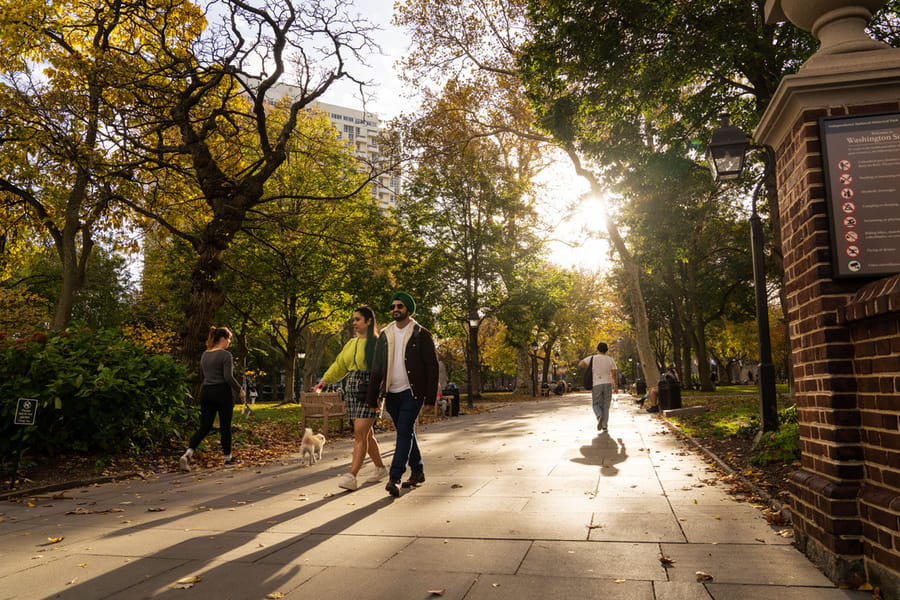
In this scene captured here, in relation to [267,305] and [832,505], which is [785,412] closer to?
[832,505]

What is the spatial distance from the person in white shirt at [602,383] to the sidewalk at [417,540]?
14.7 ft

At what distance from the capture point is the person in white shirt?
12.1m

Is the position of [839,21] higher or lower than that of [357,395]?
higher

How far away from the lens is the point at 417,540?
430 centimetres

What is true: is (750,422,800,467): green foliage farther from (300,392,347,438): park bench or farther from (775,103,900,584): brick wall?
(300,392,347,438): park bench

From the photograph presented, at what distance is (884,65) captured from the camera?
3.27 metres

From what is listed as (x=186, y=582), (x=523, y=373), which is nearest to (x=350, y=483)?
(x=186, y=582)

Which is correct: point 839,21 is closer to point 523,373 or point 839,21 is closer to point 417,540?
point 417,540

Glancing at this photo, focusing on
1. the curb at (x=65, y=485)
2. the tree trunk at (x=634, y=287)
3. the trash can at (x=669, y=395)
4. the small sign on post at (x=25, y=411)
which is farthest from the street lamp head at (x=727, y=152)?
the tree trunk at (x=634, y=287)

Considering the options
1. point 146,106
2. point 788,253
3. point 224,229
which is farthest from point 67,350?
point 788,253

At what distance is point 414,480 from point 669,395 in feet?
43.8

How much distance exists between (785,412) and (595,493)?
4907mm

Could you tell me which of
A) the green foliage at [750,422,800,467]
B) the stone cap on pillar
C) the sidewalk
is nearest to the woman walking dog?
the sidewalk

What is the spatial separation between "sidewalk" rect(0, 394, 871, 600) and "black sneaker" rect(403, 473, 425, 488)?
0.48 feet
